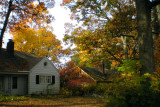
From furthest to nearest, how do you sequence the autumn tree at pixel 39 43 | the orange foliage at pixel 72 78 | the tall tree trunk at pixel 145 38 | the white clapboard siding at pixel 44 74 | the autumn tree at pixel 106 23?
the autumn tree at pixel 39 43
the orange foliage at pixel 72 78
the white clapboard siding at pixel 44 74
the autumn tree at pixel 106 23
the tall tree trunk at pixel 145 38

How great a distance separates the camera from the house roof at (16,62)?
63.1 feet

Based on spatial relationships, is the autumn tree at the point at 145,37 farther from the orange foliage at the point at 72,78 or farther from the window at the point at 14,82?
the window at the point at 14,82

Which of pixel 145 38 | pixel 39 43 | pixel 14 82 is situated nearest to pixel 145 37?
pixel 145 38

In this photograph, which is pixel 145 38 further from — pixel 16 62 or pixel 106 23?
pixel 16 62

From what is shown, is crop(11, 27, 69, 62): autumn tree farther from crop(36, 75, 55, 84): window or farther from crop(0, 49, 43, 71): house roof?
crop(36, 75, 55, 84): window

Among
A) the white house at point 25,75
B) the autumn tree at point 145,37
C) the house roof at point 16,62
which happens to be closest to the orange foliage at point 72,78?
the white house at point 25,75

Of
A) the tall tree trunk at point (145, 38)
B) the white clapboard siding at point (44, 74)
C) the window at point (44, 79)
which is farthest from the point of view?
the window at point (44, 79)

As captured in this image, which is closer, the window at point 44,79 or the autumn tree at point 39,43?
the window at point 44,79

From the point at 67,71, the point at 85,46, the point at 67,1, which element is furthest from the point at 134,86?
the point at 67,71

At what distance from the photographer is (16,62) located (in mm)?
21141

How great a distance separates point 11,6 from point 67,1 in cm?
602

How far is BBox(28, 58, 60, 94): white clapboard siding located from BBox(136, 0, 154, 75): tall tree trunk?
640 inches

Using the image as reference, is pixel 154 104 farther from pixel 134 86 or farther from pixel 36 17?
pixel 36 17

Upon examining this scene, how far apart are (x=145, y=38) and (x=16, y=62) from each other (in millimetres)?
17965
